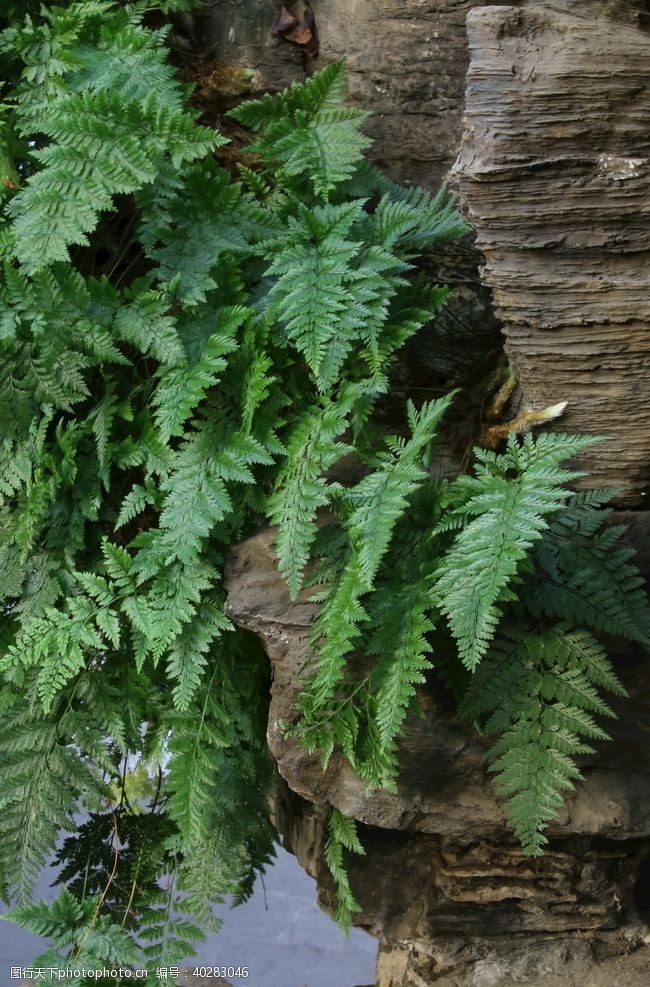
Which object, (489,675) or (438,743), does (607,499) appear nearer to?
(489,675)

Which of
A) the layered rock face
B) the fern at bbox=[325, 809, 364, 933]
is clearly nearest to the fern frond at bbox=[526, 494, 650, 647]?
the layered rock face

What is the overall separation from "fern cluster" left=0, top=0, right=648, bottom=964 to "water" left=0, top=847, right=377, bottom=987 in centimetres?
81

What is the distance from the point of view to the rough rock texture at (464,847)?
9.16 ft

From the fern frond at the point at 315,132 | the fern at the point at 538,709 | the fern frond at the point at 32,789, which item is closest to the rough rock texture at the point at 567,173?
the fern frond at the point at 315,132

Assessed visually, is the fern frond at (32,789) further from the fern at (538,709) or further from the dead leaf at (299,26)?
the dead leaf at (299,26)

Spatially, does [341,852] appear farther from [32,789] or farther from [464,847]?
[32,789]

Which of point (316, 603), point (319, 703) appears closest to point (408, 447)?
point (316, 603)

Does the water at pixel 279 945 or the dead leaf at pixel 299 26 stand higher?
the dead leaf at pixel 299 26

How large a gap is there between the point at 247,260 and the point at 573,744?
5.31ft

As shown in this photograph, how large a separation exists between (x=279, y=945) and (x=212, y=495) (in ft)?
7.59

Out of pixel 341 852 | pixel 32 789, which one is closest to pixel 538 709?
pixel 341 852

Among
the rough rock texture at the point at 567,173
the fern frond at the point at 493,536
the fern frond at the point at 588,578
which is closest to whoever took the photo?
the fern frond at the point at 493,536

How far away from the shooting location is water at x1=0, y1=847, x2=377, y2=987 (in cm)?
403

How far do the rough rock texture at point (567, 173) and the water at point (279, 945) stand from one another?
2513mm
